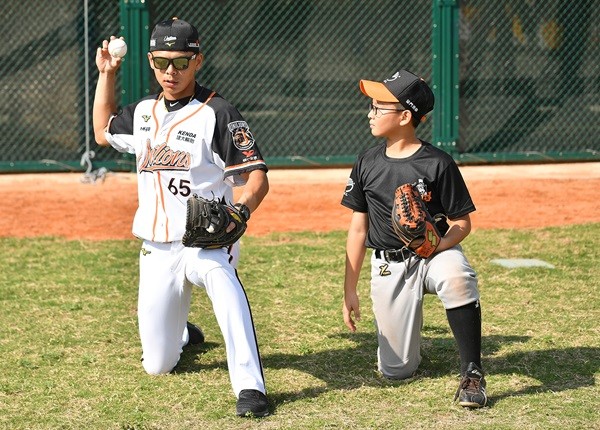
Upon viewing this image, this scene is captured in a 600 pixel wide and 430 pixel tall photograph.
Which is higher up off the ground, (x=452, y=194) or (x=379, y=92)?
(x=379, y=92)

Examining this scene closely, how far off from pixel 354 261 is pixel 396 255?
24 cm

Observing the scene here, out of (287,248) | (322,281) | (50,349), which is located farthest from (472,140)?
(50,349)

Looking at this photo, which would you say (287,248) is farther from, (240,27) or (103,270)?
(240,27)

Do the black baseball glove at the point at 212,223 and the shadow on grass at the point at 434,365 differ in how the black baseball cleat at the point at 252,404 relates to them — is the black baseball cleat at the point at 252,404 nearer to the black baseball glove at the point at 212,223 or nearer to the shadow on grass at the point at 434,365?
the shadow on grass at the point at 434,365

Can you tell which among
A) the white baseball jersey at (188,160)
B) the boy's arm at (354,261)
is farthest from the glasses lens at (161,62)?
the boy's arm at (354,261)

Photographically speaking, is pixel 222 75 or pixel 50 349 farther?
pixel 222 75

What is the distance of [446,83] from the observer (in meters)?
13.3

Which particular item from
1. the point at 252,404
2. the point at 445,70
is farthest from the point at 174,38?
the point at 445,70

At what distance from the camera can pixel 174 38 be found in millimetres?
5555

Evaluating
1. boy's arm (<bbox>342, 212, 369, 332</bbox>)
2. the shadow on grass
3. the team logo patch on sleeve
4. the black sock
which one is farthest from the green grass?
the team logo patch on sleeve

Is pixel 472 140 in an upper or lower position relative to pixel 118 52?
lower

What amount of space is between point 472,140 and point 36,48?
5.28 m

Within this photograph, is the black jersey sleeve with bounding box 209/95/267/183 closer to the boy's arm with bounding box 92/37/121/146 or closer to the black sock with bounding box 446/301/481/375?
the boy's arm with bounding box 92/37/121/146

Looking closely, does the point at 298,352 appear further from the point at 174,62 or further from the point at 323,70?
the point at 323,70
